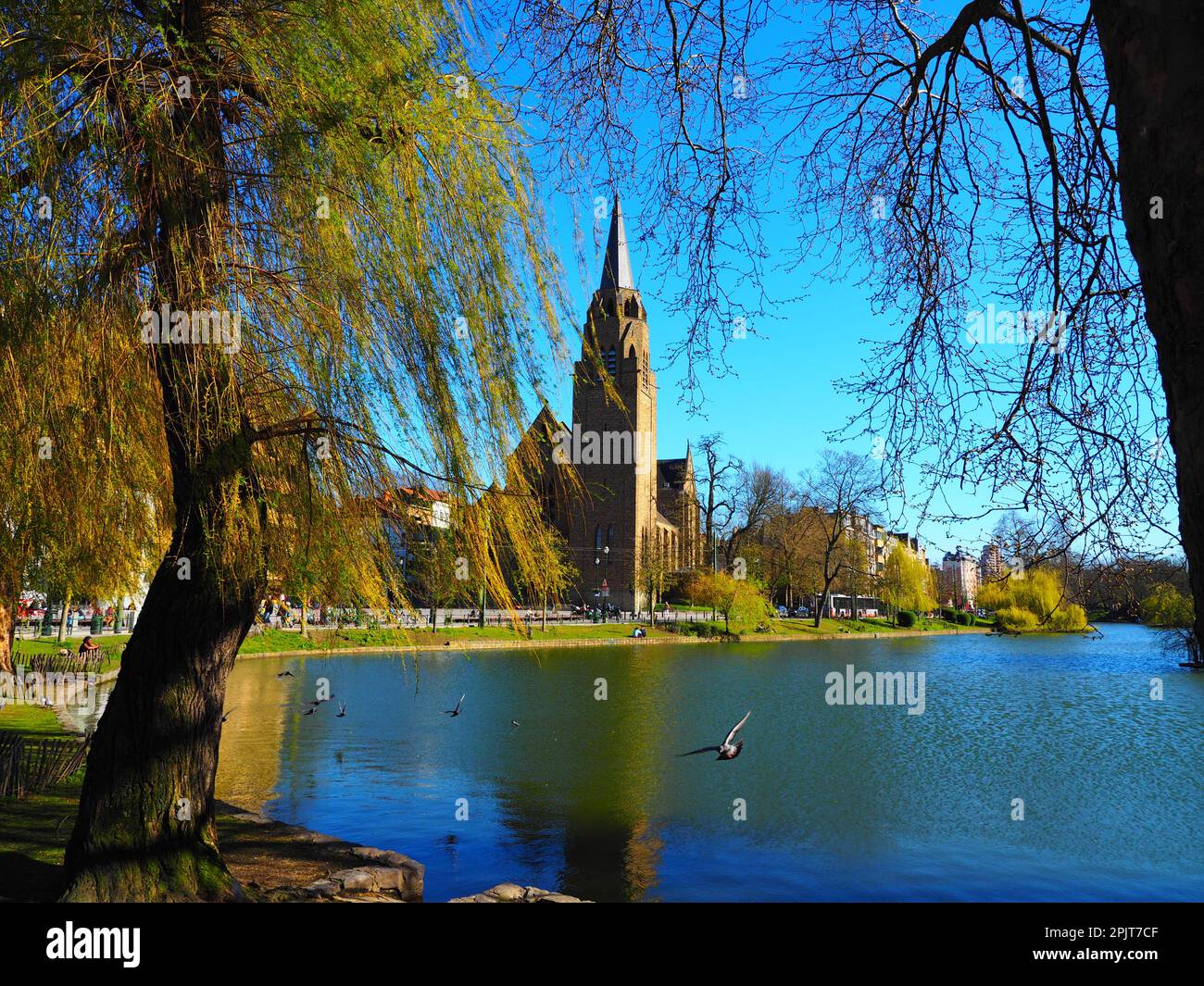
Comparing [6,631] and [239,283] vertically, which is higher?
[239,283]

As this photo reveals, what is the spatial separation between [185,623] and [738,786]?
401 inches

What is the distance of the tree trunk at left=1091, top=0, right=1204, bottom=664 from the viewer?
2.01 m

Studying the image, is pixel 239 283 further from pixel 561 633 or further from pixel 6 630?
pixel 561 633

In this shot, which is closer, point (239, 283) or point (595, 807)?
point (239, 283)

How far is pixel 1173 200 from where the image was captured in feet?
6.75

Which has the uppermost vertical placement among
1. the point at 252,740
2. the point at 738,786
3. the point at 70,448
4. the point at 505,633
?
the point at 70,448

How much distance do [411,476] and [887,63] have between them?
3.68 metres

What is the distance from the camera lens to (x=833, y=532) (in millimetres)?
60812

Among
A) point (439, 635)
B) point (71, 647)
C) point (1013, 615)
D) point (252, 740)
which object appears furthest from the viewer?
point (1013, 615)

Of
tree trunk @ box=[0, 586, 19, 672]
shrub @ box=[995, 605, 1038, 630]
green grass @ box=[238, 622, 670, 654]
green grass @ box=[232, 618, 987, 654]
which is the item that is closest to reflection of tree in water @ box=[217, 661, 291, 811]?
green grass @ box=[238, 622, 670, 654]

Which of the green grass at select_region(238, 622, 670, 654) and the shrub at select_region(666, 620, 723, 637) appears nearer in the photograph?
Answer: the green grass at select_region(238, 622, 670, 654)

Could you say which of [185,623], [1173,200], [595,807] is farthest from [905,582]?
[1173,200]

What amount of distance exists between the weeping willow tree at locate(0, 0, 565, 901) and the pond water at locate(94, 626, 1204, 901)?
1450mm

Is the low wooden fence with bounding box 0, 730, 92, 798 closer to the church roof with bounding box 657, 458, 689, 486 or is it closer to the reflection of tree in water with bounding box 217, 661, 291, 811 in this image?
the reflection of tree in water with bounding box 217, 661, 291, 811
